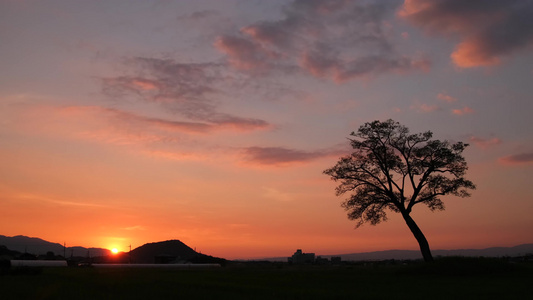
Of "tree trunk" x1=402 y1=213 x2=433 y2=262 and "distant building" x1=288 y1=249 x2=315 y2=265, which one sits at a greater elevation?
"tree trunk" x1=402 y1=213 x2=433 y2=262

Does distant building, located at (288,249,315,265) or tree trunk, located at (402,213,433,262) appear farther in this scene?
distant building, located at (288,249,315,265)

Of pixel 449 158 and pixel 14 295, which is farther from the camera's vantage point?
pixel 449 158

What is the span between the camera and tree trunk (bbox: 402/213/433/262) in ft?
164

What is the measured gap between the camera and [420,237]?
166 feet

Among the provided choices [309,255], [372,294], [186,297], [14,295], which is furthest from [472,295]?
[309,255]

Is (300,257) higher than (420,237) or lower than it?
lower

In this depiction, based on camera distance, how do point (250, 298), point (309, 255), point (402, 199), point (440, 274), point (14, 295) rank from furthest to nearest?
point (309, 255) → point (402, 199) → point (440, 274) → point (14, 295) → point (250, 298)

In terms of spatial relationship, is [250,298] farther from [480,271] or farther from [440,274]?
[480,271]

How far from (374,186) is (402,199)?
10.9 ft

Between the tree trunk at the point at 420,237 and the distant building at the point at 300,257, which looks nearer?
the tree trunk at the point at 420,237

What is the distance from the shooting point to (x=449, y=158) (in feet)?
171

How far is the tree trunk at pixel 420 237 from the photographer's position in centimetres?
4994

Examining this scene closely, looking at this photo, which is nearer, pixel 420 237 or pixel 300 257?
pixel 420 237

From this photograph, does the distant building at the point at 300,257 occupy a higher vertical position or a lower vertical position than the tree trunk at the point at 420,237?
lower
